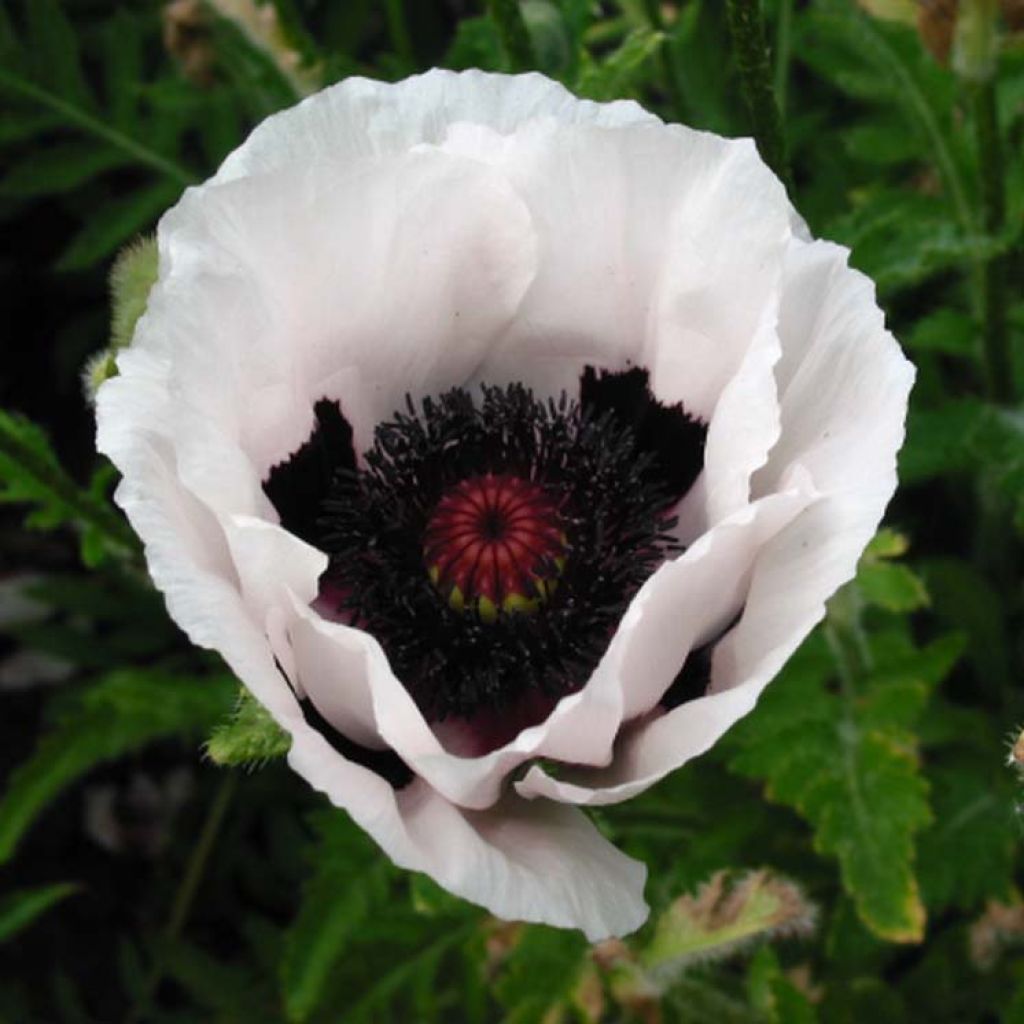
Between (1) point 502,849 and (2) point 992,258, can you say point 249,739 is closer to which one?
(1) point 502,849

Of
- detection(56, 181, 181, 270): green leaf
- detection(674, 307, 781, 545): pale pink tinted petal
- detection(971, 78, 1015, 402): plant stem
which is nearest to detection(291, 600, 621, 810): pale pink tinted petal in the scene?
detection(674, 307, 781, 545): pale pink tinted petal

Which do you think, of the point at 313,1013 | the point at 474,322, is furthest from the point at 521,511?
the point at 313,1013

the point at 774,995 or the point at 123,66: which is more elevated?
the point at 123,66

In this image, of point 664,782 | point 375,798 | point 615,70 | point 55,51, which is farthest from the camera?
point 55,51

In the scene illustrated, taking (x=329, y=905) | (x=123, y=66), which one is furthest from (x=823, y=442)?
(x=123, y=66)

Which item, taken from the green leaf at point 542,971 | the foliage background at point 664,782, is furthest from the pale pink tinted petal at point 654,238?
the green leaf at point 542,971

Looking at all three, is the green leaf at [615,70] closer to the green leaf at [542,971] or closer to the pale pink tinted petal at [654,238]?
the pale pink tinted petal at [654,238]

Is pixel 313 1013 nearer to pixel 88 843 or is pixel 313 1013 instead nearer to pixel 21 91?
pixel 88 843
